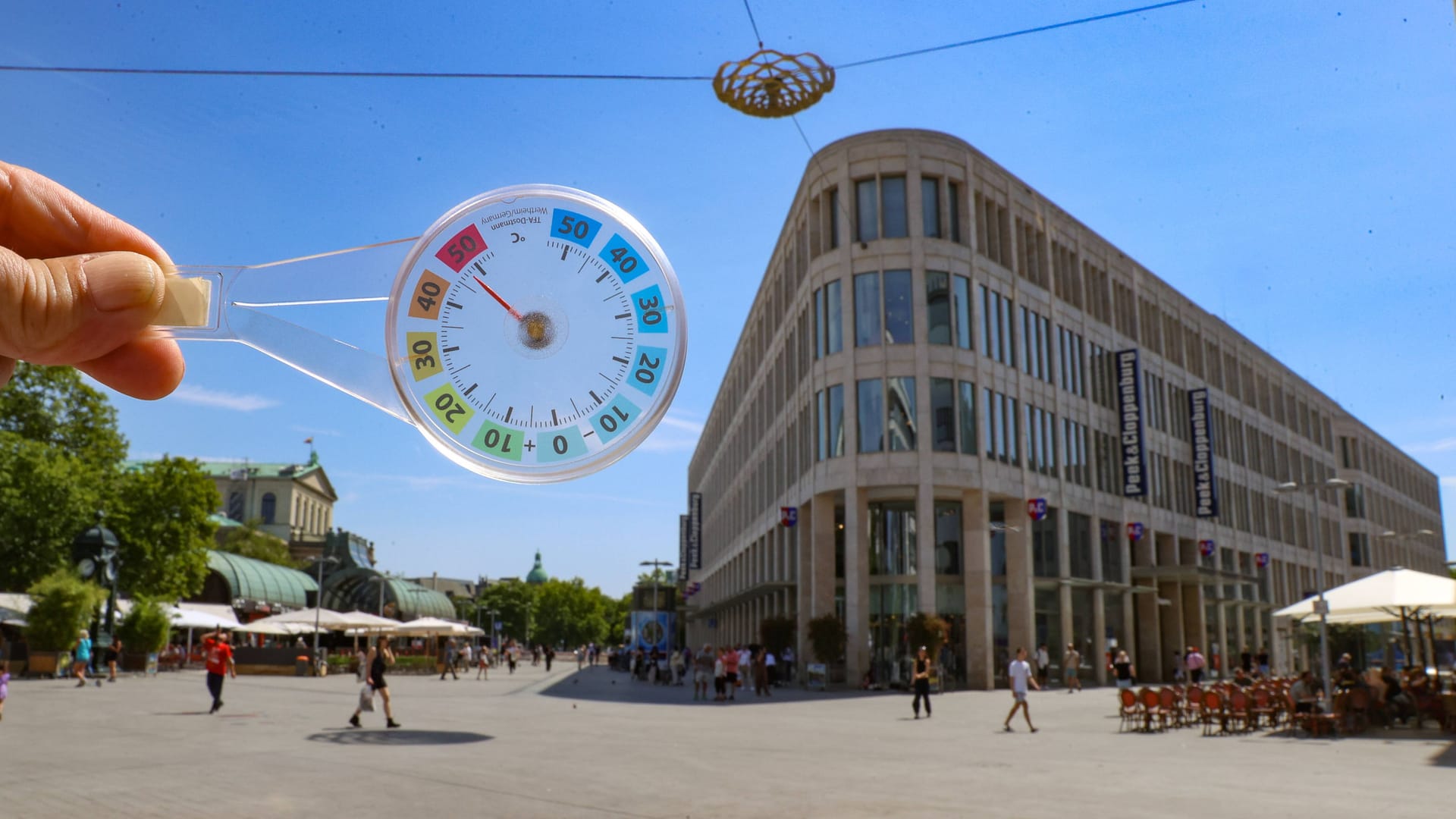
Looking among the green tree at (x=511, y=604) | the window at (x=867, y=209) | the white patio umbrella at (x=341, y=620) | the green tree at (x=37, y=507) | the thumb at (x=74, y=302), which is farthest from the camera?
the green tree at (x=511, y=604)

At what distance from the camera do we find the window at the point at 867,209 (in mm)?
39750

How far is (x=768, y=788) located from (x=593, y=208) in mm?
Answer: 10660

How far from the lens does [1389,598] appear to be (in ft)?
72.1

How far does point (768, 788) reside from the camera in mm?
12234

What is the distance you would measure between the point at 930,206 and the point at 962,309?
4.16 meters

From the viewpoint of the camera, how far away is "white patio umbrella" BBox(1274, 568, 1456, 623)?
21672mm

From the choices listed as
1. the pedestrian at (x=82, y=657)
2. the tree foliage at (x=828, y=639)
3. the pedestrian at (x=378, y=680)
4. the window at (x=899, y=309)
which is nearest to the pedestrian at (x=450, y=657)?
the pedestrian at (x=82, y=657)

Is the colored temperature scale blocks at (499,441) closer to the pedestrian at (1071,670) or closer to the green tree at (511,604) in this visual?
the pedestrian at (1071,670)

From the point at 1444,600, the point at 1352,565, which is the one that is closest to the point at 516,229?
the point at 1444,600

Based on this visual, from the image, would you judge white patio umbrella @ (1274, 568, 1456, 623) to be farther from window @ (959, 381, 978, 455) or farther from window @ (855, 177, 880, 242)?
window @ (855, 177, 880, 242)

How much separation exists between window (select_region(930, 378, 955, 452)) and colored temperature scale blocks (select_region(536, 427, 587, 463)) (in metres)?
36.5

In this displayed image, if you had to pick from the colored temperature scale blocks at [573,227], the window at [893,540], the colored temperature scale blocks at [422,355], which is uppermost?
the window at [893,540]

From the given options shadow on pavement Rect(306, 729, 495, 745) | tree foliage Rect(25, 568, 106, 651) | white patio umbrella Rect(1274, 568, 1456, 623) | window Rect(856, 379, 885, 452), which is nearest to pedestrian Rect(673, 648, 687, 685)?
window Rect(856, 379, 885, 452)

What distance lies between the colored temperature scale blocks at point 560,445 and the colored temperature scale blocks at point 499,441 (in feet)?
0.18
